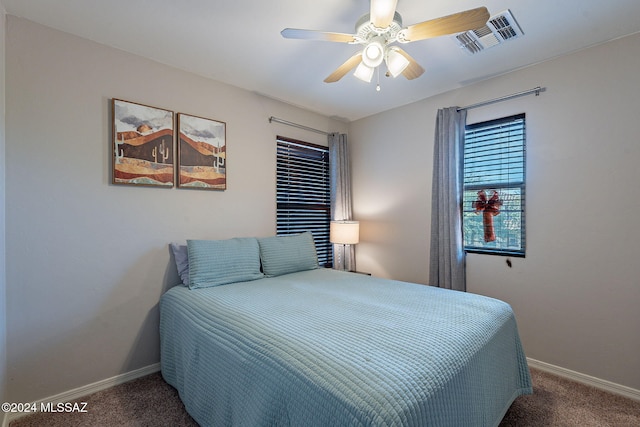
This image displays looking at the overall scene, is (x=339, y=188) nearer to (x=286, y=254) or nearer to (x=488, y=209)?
(x=286, y=254)

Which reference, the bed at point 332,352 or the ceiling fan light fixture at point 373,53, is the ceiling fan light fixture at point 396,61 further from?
the bed at point 332,352

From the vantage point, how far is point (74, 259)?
1.98 m

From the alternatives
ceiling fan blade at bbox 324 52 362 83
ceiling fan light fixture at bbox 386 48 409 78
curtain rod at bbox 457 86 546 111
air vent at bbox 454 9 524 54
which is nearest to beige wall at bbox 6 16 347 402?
ceiling fan blade at bbox 324 52 362 83

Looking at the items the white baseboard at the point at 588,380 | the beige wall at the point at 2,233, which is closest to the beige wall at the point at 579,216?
the white baseboard at the point at 588,380

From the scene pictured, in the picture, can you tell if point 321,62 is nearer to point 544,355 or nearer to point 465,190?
point 465,190

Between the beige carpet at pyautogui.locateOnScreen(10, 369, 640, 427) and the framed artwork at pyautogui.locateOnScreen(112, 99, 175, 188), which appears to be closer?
the beige carpet at pyautogui.locateOnScreen(10, 369, 640, 427)

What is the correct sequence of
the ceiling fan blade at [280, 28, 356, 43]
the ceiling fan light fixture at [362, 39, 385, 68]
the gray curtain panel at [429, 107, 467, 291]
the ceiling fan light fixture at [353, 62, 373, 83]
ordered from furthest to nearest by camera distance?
the gray curtain panel at [429, 107, 467, 291] < the ceiling fan light fixture at [353, 62, 373, 83] < the ceiling fan light fixture at [362, 39, 385, 68] < the ceiling fan blade at [280, 28, 356, 43]

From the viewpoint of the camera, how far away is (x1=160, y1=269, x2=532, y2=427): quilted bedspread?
3.25ft

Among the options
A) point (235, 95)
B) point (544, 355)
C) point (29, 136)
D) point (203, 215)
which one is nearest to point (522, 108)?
point (544, 355)

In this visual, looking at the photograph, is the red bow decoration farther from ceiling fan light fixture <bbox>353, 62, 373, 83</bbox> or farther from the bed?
ceiling fan light fixture <bbox>353, 62, 373, 83</bbox>

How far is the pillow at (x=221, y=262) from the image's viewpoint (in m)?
2.18

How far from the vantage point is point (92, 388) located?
2027 millimetres

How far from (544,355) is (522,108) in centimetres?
207

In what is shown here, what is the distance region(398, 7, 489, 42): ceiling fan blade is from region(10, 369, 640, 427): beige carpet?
87.7 inches
